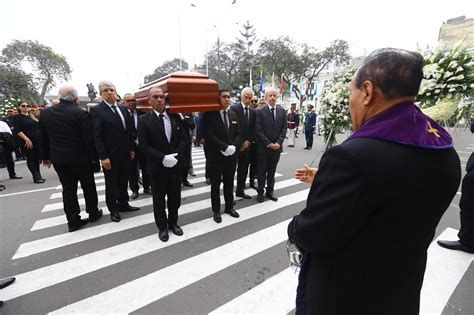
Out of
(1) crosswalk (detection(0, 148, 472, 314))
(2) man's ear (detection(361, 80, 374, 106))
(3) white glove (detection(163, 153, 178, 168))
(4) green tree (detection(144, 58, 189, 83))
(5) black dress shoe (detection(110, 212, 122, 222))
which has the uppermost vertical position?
(4) green tree (detection(144, 58, 189, 83))

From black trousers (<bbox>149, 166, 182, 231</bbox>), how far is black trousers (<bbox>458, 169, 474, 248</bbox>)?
3.63 m

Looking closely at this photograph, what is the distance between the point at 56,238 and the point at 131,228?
99 centimetres

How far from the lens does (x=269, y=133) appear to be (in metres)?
4.80

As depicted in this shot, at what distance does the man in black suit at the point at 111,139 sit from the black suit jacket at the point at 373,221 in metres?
3.57

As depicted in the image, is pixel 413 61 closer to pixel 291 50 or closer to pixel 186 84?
pixel 186 84

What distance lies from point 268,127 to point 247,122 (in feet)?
1.38

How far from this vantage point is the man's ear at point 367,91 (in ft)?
3.18

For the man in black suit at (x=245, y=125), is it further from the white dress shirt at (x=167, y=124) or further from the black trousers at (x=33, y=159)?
the black trousers at (x=33, y=159)

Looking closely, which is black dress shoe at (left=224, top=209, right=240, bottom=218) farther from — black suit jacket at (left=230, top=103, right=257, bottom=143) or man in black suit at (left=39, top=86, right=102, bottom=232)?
man in black suit at (left=39, top=86, right=102, bottom=232)

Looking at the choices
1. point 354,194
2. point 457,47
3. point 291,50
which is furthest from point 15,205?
point 291,50

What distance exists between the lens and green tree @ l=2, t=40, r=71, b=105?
95.2ft

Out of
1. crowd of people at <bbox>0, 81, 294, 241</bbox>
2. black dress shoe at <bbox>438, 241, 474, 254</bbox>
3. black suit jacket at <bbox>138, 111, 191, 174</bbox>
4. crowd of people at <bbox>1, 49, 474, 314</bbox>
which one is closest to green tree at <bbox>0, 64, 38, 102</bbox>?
crowd of people at <bbox>0, 81, 294, 241</bbox>

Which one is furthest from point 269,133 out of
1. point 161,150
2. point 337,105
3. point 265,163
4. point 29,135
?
point 29,135

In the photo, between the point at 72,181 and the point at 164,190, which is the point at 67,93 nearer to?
the point at 72,181
